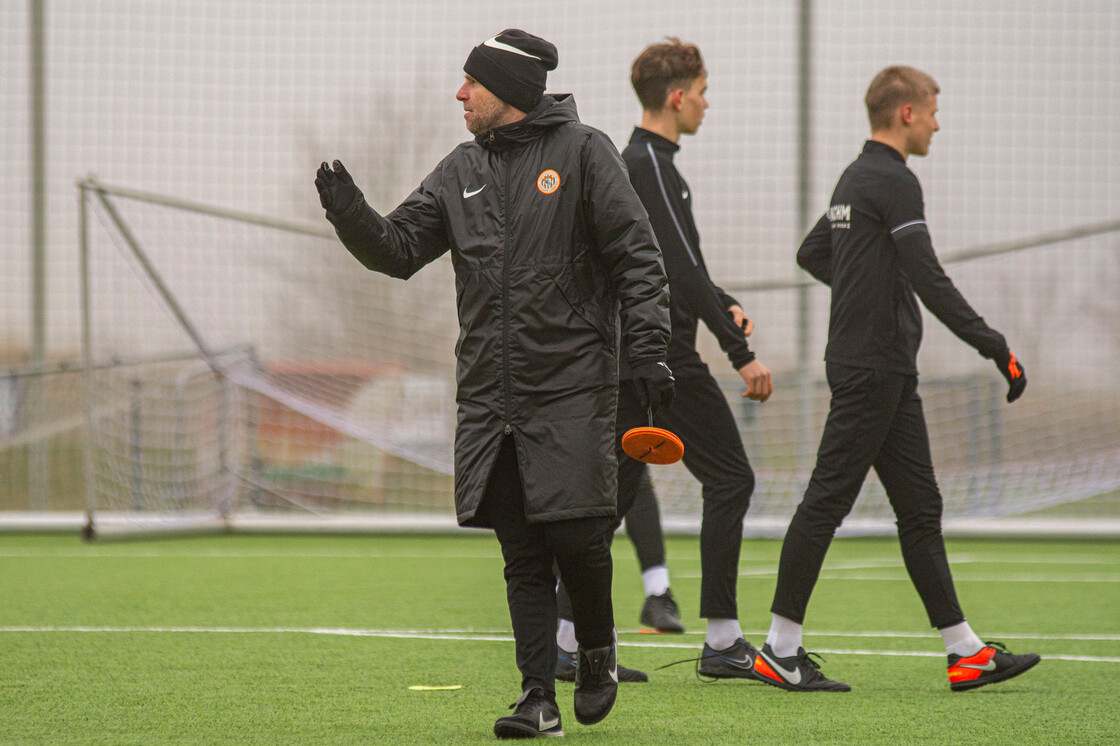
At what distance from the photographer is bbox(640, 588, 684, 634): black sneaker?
509 cm

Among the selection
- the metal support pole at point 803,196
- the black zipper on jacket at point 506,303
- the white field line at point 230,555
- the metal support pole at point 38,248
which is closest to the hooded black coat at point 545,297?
the black zipper on jacket at point 506,303

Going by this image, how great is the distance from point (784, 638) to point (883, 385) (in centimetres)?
81

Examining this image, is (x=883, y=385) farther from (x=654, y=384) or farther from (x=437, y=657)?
(x=437, y=657)

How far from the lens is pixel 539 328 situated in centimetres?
311

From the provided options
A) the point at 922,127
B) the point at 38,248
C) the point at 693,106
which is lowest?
the point at 38,248

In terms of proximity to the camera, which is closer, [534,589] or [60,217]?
[534,589]

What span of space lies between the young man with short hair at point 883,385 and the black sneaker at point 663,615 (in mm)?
1125

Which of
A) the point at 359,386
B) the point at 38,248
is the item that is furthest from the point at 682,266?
the point at 38,248

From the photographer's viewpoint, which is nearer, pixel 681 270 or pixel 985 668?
pixel 985 668

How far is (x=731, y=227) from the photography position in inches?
440

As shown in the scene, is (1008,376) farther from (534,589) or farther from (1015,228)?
(1015,228)

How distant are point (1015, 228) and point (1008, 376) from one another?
281 inches

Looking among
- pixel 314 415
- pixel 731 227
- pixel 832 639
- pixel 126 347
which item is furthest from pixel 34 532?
pixel 832 639

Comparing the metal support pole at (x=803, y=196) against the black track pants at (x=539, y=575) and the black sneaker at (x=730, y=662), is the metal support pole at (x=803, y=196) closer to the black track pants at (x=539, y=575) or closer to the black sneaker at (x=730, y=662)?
the black sneaker at (x=730, y=662)
